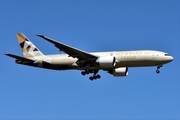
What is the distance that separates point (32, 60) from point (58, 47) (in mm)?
6400

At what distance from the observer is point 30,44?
6103 centimetres

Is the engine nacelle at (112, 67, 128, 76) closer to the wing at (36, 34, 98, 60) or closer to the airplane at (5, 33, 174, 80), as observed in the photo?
the airplane at (5, 33, 174, 80)

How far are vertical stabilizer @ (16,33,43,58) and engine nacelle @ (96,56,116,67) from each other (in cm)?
980

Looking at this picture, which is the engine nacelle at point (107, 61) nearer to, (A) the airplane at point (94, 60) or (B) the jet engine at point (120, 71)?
(A) the airplane at point (94, 60)

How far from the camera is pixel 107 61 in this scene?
5266 cm

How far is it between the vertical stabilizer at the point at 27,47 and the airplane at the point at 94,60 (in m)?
0.36

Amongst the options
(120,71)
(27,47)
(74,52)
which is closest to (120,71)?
(120,71)

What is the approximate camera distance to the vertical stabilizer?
59.5m

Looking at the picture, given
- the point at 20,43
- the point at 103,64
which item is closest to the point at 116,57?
the point at 103,64

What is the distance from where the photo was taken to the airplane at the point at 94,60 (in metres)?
52.6

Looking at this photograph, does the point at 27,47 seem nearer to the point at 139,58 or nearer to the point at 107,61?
the point at 107,61

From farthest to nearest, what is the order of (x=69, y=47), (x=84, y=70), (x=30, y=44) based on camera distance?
(x=30, y=44) < (x=84, y=70) < (x=69, y=47)

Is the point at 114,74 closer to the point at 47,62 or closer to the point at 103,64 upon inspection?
the point at 103,64

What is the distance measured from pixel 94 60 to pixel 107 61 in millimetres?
2020
